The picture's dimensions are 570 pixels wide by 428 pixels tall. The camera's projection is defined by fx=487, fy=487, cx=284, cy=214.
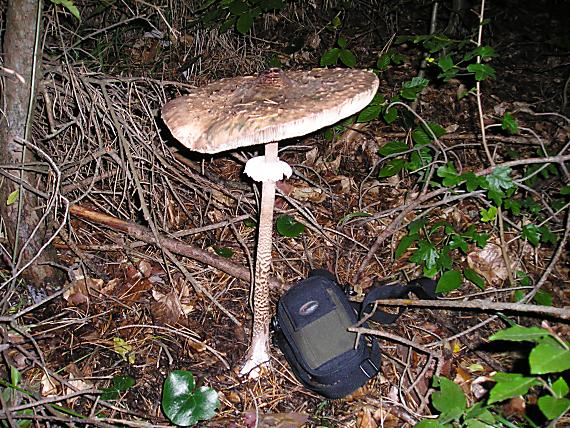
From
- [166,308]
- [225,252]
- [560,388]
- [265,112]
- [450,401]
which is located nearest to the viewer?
[560,388]

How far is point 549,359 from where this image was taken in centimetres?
138

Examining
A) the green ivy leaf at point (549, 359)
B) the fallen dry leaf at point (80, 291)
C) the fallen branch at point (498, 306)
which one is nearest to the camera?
the green ivy leaf at point (549, 359)

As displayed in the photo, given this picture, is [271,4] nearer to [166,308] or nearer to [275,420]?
[166,308]

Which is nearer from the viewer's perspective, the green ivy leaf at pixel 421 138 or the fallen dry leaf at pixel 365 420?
the fallen dry leaf at pixel 365 420

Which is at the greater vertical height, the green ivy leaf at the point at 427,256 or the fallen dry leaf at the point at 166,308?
the green ivy leaf at the point at 427,256

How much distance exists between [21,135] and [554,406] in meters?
2.70

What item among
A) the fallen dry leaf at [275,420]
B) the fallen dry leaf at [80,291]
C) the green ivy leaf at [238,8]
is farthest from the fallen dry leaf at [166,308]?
the green ivy leaf at [238,8]

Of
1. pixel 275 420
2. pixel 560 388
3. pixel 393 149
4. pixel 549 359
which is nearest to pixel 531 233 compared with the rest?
pixel 393 149

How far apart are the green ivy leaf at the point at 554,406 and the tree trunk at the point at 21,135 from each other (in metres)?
2.34

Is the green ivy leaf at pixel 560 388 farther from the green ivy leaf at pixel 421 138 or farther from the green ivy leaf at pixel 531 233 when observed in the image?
the green ivy leaf at pixel 421 138

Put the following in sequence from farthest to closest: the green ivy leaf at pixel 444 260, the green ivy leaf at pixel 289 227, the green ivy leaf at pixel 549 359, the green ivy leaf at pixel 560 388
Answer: the green ivy leaf at pixel 289 227
the green ivy leaf at pixel 444 260
the green ivy leaf at pixel 560 388
the green ivy leaf at pixel 549 359

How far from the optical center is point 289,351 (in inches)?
109

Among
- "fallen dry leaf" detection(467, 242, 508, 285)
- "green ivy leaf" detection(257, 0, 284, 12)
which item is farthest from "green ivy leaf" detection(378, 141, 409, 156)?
"green ivy leaf" detection(257, 0, 284, 12)

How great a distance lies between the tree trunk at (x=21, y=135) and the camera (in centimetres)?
241
